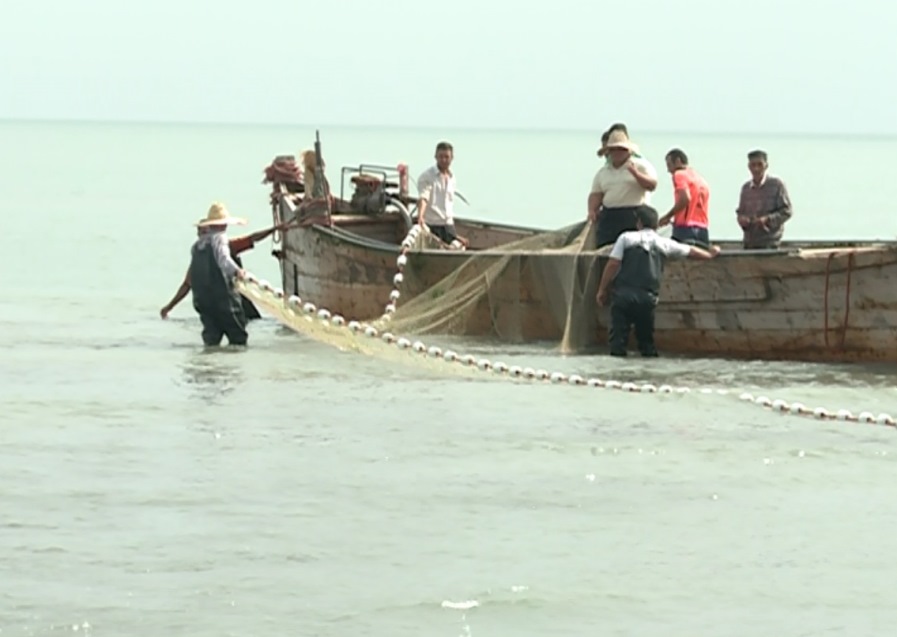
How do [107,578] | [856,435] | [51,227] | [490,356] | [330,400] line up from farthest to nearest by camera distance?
[51,227]
[490,356]
[330,400]
[856,435]
[107,578]

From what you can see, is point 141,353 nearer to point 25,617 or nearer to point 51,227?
point 25,617

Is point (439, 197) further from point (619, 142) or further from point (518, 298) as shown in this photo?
point (619, 142)

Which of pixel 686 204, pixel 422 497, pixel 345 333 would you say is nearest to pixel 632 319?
pixel 686 204

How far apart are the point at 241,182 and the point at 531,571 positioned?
218 feet

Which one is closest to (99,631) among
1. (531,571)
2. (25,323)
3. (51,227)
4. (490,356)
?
(531,571)

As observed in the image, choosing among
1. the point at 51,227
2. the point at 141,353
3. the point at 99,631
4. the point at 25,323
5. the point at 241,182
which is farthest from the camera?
the point at 241,182

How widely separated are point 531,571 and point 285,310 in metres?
5.87

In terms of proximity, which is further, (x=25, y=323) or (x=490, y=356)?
(x=25, y=323)

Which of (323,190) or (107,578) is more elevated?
(323,190)

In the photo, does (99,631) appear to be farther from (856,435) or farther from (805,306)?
(805,306)

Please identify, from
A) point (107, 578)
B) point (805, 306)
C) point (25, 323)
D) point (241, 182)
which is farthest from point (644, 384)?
point (241, 182)

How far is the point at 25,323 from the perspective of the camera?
815 inches

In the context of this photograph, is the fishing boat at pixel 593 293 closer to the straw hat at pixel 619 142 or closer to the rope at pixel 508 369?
the rope at pixel 508 369

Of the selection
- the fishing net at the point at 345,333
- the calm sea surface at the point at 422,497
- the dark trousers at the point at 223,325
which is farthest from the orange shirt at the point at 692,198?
the dark trousers at the point at 223,325
